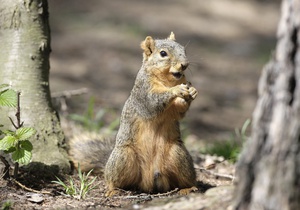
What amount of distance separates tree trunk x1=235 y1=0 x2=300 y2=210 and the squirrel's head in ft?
4.78

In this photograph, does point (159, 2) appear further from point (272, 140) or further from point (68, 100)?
point (272, 140)

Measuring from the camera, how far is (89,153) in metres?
4.30

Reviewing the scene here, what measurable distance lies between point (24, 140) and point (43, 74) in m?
0.81

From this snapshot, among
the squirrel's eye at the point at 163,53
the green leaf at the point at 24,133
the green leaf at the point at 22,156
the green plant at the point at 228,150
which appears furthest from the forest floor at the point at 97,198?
the squirrel's eye at the point at 163,53

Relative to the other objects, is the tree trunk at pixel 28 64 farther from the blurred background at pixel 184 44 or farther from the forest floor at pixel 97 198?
the blurred background at pixel 184 44

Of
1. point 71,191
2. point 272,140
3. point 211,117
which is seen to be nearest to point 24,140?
point 71,191

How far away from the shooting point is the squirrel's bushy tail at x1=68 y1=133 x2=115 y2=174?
4.26 metres

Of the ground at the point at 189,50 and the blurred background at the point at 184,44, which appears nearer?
the ground at the point at 189,50

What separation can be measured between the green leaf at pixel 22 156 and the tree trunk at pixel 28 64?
0.53 m

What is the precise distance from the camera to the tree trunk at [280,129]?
86.4 inches

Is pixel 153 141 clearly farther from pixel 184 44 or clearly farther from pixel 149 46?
pixel 184 44

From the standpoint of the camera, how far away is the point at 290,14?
2229 millimetres

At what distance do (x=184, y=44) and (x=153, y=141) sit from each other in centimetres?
618

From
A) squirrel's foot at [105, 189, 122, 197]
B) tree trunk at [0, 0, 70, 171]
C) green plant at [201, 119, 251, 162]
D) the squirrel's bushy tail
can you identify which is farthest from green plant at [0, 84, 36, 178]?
green plant at [201, 119, 251, 162]
